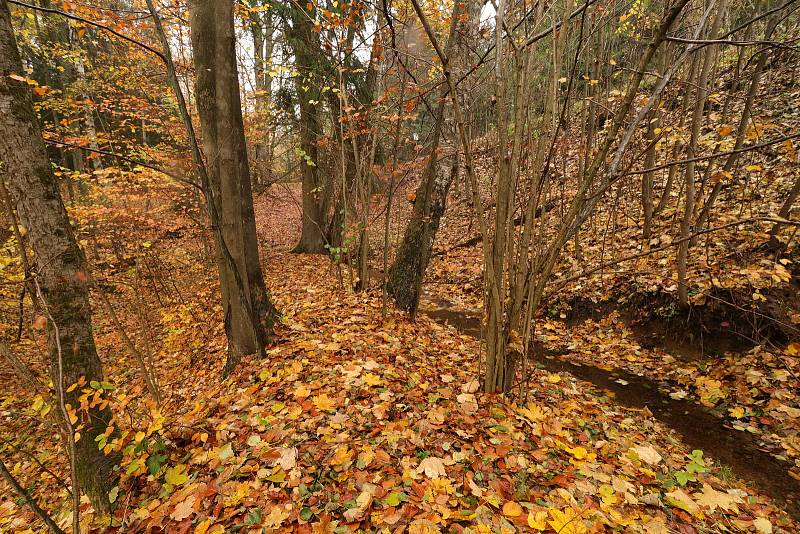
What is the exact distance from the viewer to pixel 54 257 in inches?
100

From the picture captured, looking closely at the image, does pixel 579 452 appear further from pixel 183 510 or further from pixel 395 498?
pixel 183 510

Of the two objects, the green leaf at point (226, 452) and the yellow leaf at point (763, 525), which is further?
the green leaf at point (226, 452)

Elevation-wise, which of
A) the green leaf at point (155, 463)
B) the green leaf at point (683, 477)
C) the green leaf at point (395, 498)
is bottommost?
the green leaf at point (683, 477)

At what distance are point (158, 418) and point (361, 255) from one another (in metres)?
4.42

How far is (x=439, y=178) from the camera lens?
5.99 metres

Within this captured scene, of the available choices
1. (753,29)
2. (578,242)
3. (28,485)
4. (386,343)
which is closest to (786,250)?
(578,242)

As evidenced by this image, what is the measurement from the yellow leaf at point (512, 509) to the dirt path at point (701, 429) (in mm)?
2188

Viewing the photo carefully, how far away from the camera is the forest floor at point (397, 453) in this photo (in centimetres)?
228

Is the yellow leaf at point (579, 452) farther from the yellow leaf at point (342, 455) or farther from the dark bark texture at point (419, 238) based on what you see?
the dark bark texture at point (419, 238)

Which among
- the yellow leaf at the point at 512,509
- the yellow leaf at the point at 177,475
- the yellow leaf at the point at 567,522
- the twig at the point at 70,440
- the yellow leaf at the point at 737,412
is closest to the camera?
the twig at the point at 70,440

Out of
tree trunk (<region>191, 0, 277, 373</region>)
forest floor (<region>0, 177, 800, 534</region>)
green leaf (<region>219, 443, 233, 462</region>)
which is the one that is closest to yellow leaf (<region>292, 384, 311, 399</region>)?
forest floor (<region>0, 177, 800, 534</region>)

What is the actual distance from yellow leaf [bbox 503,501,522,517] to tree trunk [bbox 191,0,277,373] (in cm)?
290

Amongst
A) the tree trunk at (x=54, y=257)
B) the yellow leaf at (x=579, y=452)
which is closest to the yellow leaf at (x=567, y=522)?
the yellow leaf at (x=579, y=452)

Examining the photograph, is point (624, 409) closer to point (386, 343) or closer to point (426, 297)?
point (386, 343)
